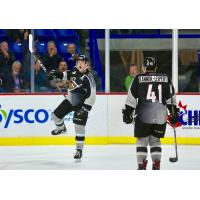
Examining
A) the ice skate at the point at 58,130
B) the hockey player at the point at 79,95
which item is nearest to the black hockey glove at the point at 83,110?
the hockey player at the point at 79,95

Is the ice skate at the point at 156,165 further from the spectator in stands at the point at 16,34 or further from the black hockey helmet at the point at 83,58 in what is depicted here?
the spectator in stands at the point at 16,34

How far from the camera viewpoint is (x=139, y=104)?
8.12 m

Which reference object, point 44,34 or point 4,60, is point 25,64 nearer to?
point 4,60

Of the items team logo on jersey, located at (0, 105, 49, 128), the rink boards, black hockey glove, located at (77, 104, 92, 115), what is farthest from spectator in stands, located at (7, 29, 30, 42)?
black hockey glove, located at (77, 104, 92, 115)

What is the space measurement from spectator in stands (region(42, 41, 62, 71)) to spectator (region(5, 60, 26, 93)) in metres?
0.48

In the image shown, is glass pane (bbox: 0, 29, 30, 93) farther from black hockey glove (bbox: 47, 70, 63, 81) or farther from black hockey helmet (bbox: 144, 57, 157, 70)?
black hockey helmet (bbox: 144, 57, 157, 70)

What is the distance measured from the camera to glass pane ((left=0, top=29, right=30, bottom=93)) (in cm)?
948

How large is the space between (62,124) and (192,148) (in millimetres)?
1379

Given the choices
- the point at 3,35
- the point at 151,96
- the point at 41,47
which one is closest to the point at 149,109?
the point at 151,96

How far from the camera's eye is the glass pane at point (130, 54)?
9352 mm

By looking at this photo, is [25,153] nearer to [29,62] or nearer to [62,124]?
[62,124]

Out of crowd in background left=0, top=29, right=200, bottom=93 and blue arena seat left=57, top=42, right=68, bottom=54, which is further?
blue arena seat left=57, top=42, right=68, bottom=54

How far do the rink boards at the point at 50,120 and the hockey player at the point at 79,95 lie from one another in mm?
261
